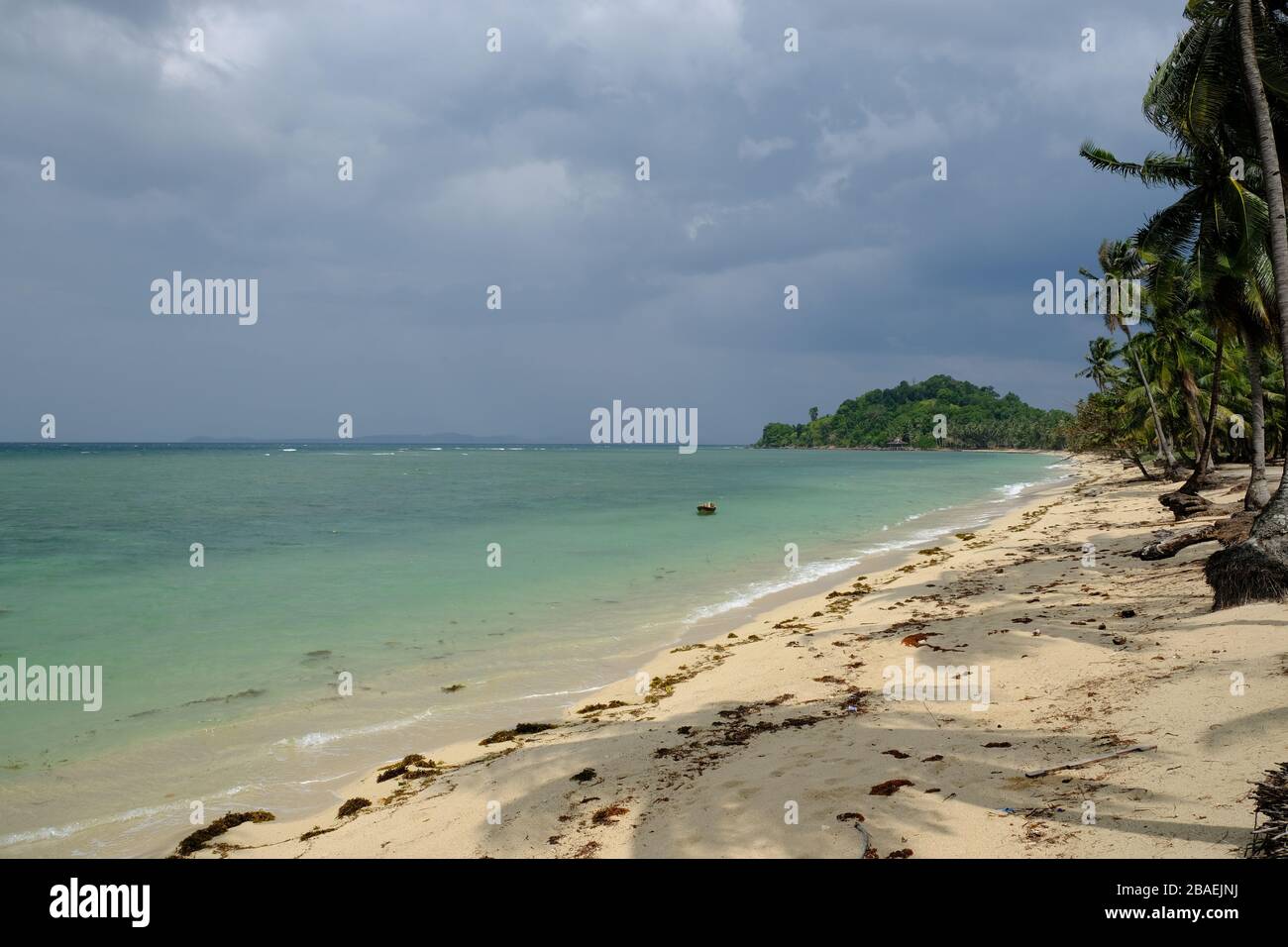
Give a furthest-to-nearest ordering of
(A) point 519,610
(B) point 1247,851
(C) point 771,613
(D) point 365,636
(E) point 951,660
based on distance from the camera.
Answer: (A) point 519,610 < (C) point 771,613 < (D) point 365,636 < (E) point 951,660 < (B) point 1247,851

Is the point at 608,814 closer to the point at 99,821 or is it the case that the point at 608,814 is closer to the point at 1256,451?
the point at 99,821

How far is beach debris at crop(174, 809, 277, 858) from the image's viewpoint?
6.73 meters

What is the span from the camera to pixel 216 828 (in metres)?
7.11

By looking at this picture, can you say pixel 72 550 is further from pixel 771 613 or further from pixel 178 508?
pixel 771 613

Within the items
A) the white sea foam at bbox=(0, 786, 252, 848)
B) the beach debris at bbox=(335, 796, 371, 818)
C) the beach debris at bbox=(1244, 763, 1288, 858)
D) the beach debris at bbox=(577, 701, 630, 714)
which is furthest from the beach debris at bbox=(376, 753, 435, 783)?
the beach debris at bbox=(1244, 763, 1288, 858)

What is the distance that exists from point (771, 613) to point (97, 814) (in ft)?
41.2

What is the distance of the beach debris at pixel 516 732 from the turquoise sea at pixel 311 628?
612 mm

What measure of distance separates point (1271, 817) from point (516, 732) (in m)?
7.94

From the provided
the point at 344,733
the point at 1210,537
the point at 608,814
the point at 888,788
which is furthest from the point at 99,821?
the point at 1210,537

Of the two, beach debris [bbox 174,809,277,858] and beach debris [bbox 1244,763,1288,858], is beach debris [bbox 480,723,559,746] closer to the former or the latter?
beach debris [bbox 174,809,277,858]

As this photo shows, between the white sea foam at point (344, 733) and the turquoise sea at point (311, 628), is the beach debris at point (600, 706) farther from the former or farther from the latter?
the white sea foam at point (344, 733)
